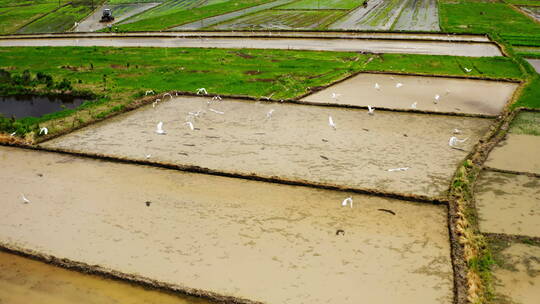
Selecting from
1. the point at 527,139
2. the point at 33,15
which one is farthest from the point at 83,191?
the point at 33,15

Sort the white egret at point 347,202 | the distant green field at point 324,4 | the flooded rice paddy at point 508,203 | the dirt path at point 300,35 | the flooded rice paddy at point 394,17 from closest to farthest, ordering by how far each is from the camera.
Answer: the flooded rice paddy at point 508,203 → the white egret at point 347,202 → the dirt path at point 300,35 → the flooded rice paddy at point 394,17 → the distant green field at point 324,4

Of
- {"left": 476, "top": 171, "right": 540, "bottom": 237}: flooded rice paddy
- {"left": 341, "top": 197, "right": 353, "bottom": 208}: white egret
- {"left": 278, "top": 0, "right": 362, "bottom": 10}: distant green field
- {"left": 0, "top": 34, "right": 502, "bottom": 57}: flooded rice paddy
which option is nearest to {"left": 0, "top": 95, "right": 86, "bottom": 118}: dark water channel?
{"left": 0, "top": 34, "right": 502, "bottom": 57}: flooded rice paddy

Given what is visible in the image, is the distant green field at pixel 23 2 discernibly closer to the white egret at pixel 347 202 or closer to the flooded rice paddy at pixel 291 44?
the flooded rice paddy at pixel 291 44

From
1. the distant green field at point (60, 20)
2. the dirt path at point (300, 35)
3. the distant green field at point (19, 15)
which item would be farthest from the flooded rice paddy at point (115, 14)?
the distant green field at point (19, 15)

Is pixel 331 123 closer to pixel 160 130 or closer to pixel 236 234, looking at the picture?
pixel 160 130

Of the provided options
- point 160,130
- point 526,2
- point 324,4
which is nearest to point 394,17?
point 324,4

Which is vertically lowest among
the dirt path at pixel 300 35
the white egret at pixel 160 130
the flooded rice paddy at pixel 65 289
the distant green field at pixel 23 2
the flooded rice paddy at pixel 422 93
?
the flooded rice paddy at pixel 65 289

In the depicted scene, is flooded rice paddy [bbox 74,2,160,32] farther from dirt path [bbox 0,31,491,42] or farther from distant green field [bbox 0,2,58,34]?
distant green field [bbox 0,2,58,34]

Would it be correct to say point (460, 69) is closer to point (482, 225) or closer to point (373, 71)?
point (373, 71)
